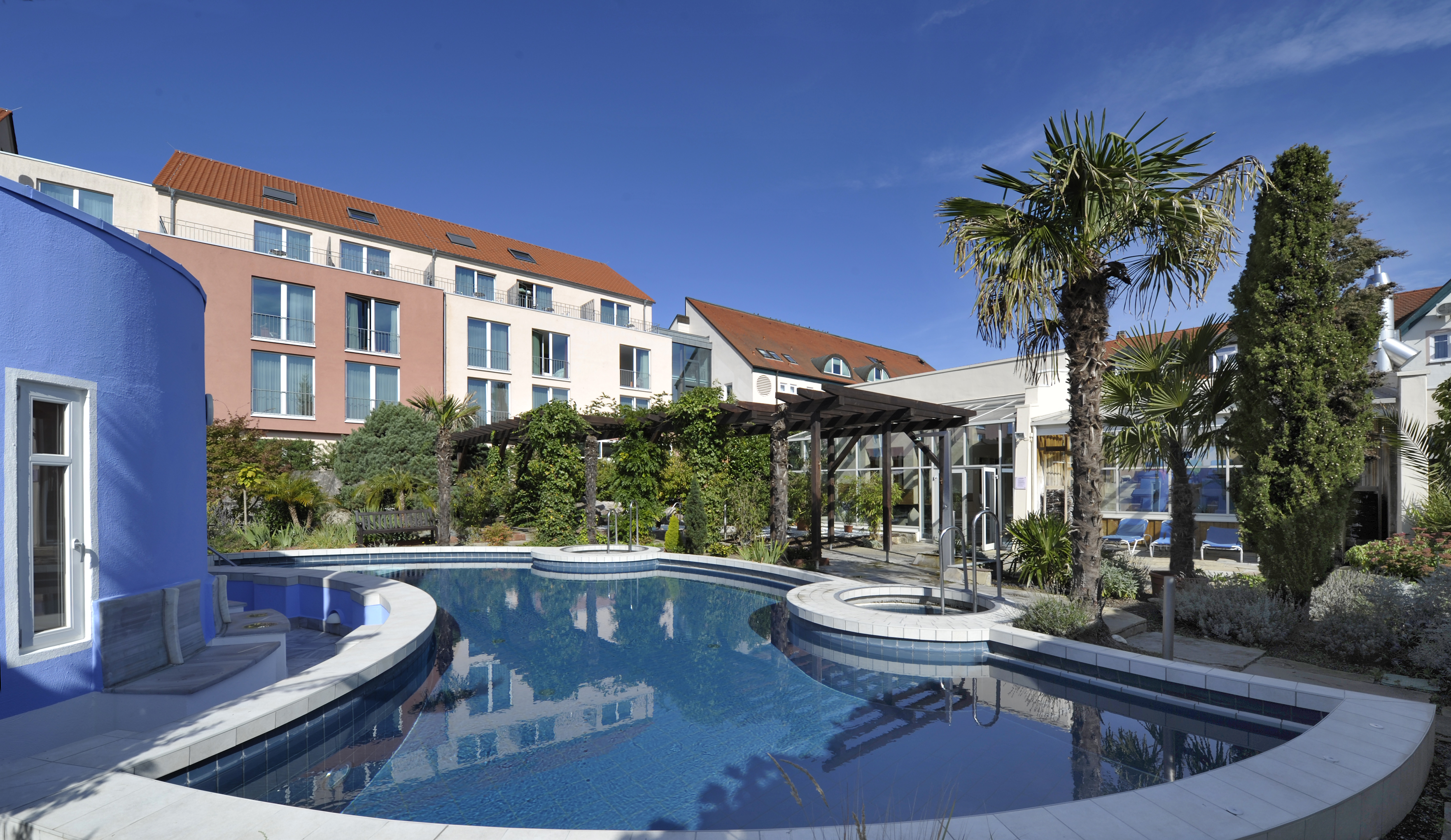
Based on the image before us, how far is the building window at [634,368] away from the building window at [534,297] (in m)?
3.88

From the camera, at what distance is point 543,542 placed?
55.3 feet

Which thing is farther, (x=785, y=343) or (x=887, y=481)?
(x=785, y=343)

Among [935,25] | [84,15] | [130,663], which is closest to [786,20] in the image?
[935,25]

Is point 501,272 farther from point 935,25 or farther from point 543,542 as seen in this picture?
point 935,25

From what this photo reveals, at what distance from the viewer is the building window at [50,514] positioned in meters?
4.20

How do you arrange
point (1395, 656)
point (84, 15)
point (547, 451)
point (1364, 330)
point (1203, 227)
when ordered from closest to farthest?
point (1395, 656) → point (1203, 227) → point (1364, 330) → point (84, 15) → point (547, 451)

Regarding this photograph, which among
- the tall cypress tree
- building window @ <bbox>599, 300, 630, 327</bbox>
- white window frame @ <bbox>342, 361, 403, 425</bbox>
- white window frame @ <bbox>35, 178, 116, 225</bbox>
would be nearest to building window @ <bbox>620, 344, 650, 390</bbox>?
building window @ <bbox>599, 300, 630, 327</bbox>

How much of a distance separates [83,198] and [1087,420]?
94.6 feet

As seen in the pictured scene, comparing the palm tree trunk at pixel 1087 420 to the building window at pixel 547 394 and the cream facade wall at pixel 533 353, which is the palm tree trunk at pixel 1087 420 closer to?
the cream facade wall at pixel 533 353

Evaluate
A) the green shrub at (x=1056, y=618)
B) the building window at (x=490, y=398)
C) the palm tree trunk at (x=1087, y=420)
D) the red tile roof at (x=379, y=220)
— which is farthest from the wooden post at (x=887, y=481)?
the red tile roof at (x=379, y=220)

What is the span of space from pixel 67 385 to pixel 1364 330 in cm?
1233

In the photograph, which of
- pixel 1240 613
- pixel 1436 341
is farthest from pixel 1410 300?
pixel 1240 613

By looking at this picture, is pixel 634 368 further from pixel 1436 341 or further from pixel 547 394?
pixel 1436 341

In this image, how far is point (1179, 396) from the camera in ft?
28.7
